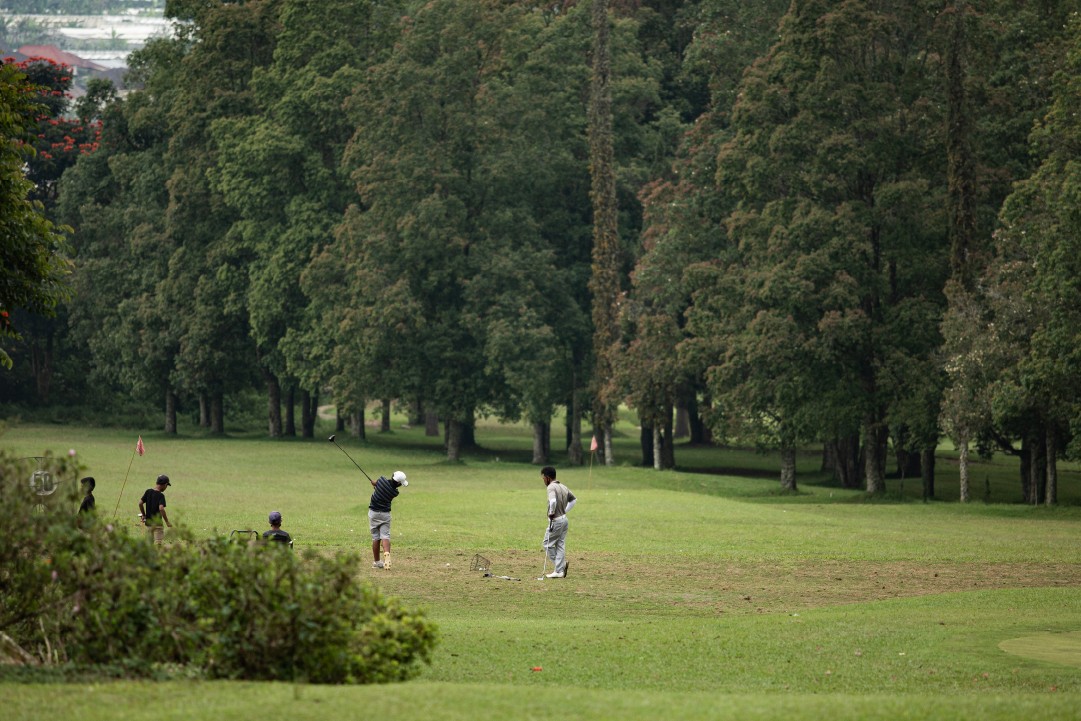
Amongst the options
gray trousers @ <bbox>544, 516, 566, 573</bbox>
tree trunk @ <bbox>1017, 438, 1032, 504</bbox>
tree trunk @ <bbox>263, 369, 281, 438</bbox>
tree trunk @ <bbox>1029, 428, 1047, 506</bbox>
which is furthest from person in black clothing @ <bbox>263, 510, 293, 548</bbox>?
tree trunk @ <bbox>263, 369, 281, 438</bbox>

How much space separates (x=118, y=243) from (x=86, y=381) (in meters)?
9.07

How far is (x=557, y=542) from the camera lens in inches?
989

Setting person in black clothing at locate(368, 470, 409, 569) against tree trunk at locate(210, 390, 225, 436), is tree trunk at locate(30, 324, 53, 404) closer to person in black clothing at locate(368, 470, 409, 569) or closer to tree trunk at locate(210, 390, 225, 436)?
tree trunk at locate(210, 390, 225, 436)

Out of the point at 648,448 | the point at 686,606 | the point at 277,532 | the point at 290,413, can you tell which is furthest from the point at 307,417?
the point at 277,532

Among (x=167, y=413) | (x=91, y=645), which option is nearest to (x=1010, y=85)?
(x=91, y=645)

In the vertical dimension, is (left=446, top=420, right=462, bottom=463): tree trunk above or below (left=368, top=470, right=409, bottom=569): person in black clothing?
above

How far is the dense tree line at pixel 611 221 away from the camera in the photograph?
45.8 m

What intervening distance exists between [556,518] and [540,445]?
4117cm

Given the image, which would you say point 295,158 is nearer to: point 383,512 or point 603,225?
point 603,225

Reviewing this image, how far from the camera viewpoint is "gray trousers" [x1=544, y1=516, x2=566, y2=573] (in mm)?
24714

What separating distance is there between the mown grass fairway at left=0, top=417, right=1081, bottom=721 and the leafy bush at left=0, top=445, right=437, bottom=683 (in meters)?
0.49

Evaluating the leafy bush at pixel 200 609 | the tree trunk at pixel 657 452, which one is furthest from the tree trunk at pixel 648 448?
the leafy bush at pixel 200 609

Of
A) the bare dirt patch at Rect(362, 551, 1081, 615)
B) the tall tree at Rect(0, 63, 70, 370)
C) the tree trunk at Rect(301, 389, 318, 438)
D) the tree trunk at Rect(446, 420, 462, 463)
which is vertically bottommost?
the bare dirt patch at Rect(362, 551, 1081, 615)

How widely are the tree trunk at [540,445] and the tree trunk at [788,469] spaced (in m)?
14.9
